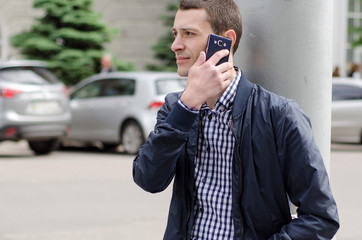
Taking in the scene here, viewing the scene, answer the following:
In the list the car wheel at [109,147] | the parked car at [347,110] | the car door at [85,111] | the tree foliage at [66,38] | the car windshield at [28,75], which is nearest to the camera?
the car windshield at [28,75]

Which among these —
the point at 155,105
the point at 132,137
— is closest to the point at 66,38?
the point at 132,137

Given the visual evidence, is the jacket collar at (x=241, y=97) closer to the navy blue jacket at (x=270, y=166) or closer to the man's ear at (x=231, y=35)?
the navy blue jacket at (x=270, y=166)

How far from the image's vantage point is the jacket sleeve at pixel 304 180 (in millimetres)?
2076

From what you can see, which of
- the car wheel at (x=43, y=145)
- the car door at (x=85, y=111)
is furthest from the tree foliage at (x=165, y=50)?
the car wheel at (x=43, y=145)

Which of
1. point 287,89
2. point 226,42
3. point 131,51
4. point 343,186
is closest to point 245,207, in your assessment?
point 226,42

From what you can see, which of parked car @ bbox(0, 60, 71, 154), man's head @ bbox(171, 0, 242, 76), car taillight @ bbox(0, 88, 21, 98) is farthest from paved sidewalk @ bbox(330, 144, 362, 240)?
car taillight @ bbox(0, 88, 21, 98)

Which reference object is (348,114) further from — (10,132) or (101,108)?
(10,132)

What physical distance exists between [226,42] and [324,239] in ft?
2.16

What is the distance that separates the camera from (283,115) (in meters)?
2.11

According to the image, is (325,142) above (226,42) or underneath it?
underneath

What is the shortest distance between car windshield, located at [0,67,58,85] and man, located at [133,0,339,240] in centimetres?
1007

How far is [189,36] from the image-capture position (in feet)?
7.27

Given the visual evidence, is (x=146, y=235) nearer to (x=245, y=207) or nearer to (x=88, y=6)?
(x=245, y=207)

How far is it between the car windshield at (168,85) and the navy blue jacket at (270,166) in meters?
10.4
